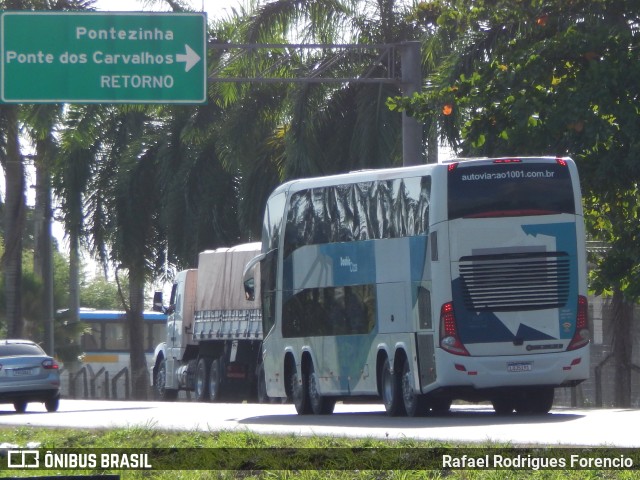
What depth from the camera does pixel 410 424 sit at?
1792 centimetres

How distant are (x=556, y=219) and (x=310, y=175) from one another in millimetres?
14299

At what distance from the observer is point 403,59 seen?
83.5ft

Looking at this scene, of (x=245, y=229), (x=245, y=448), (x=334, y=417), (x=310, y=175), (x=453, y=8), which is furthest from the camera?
(x=245, y=229)

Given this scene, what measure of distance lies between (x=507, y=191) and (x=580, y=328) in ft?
6.93

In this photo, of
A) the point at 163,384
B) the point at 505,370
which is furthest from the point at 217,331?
the point at 505,370

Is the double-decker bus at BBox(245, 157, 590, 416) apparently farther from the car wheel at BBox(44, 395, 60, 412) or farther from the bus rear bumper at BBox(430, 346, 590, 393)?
the car wheel at BBox(44, 395, 60, 412)

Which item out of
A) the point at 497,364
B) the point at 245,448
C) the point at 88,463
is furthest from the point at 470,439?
the point at 497,364

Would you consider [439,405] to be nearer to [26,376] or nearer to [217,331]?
[26,376]

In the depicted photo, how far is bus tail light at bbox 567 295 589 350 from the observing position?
19344 millimetres

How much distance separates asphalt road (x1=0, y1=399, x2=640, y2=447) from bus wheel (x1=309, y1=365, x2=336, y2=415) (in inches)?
10.1

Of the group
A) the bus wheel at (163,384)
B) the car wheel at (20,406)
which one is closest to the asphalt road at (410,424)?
the car wheel at (20,406)

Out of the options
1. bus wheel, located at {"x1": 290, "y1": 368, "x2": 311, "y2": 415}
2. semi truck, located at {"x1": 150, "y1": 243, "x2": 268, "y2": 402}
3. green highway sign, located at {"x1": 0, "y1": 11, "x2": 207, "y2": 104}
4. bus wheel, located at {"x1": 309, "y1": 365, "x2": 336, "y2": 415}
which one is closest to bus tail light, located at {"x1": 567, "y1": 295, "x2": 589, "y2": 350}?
bus wheel, located at {"x1": 309, "y1": 365, "x2": 336, "y2": 415}

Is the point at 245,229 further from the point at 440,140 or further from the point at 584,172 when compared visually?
the point at 584,172

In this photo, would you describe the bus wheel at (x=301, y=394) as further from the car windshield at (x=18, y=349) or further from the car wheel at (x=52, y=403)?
the car windshield at (x=18, y=349)
